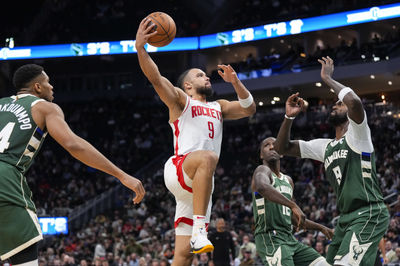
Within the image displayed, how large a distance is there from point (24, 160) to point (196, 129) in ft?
6.61

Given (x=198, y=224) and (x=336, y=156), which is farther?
(x=336, y=156)

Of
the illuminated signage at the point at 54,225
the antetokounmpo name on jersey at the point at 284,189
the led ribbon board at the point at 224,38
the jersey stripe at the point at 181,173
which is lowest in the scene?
the illuminated signage at the point at 54,225

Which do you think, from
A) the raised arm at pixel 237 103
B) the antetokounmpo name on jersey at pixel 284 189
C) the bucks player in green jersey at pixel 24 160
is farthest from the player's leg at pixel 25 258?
the antetokounmpo name on jersey at pixel 284 189

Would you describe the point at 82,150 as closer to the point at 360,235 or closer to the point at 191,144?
the point at 191,144

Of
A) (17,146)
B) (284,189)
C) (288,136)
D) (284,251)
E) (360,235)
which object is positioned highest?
(288,136)

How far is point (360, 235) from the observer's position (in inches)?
229

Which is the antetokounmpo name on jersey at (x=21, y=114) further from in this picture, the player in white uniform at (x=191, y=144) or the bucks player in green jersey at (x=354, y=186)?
the bucks player in green jersey at (x=354, y=186)

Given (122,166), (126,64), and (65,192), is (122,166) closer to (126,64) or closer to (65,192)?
(65,192)

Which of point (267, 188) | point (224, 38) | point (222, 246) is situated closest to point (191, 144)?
point (267, 188)

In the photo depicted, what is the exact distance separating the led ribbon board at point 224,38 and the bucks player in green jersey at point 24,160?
22447 mm

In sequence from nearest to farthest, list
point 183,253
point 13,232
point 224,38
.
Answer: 1. point 13,232
2. point 183,253
3. point 224,38

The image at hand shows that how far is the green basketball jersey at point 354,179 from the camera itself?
600 cm

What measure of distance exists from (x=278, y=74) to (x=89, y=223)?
35.9ft

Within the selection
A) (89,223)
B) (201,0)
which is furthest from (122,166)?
(201,0)
